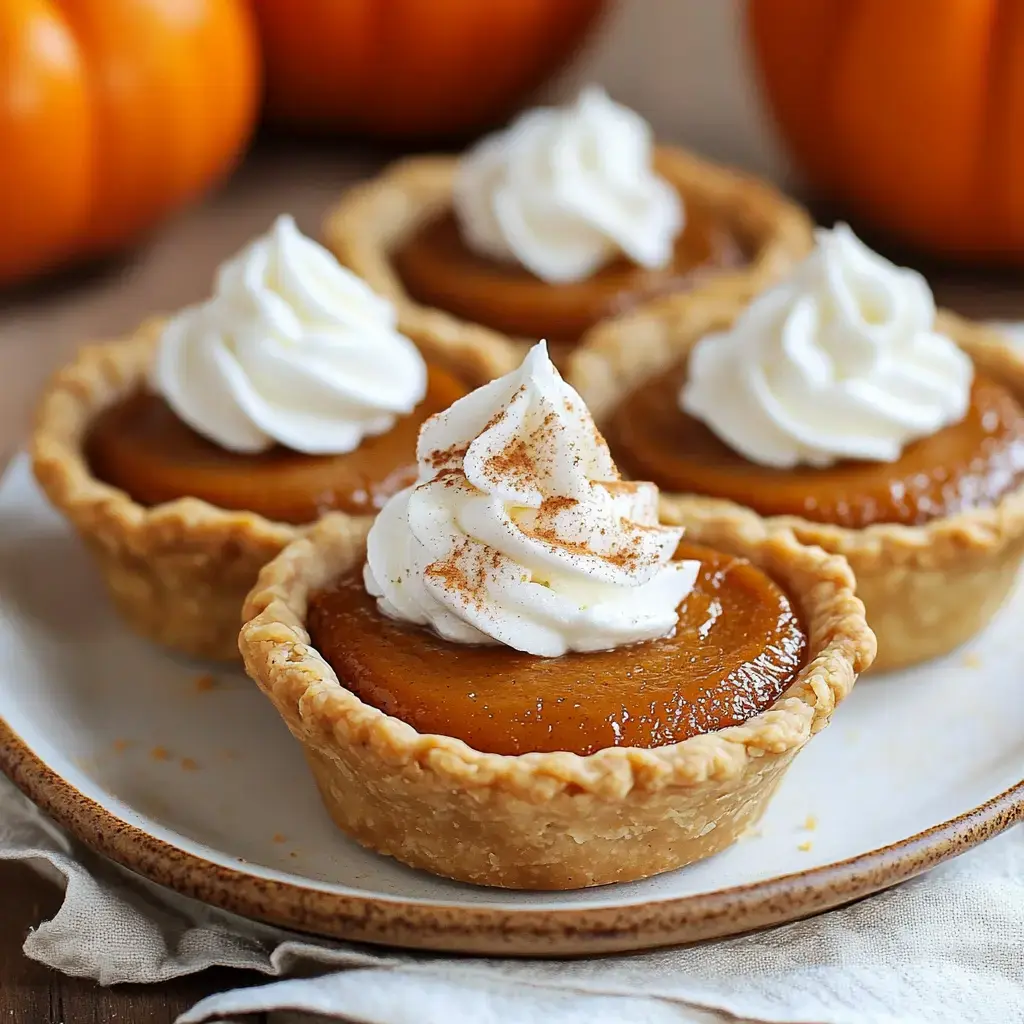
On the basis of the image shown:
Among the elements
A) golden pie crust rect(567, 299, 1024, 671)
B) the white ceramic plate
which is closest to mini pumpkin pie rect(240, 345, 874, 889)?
the white ceramic plate

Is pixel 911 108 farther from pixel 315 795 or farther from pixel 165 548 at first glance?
pixel 315 795

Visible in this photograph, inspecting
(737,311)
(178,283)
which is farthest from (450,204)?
(737,311)

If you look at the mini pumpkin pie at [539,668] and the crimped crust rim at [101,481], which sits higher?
the mini pumpkin pie at [539,668]

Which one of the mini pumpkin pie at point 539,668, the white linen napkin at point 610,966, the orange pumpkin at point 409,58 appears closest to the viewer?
the white linen napkin at point 610,966

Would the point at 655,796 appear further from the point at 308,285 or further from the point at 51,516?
the point at 51,516

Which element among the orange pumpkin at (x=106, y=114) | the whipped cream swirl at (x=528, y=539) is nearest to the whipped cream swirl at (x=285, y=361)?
the whipped cream swirl at (x=528, y=539)

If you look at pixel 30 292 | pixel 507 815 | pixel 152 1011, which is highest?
pixel 507 815

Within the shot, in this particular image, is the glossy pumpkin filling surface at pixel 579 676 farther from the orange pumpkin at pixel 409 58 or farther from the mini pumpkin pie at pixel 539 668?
the orange pumpkin at pixel 409 58

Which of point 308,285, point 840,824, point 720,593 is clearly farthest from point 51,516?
point 840,824
